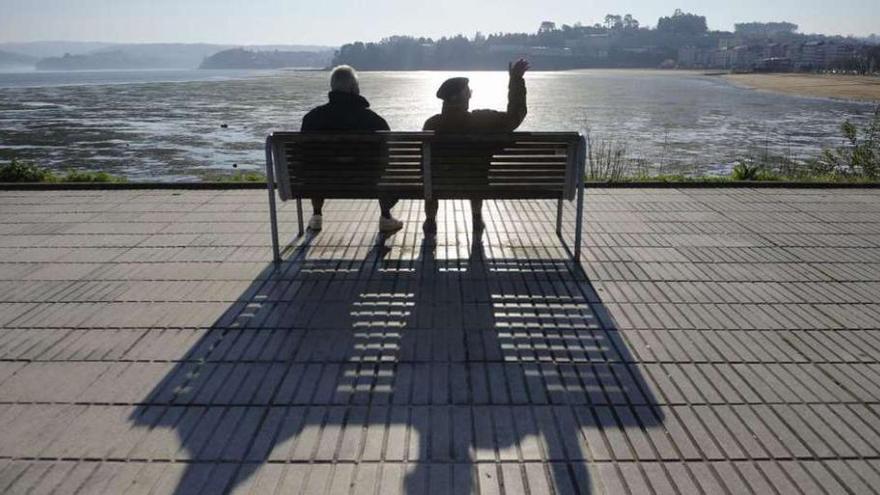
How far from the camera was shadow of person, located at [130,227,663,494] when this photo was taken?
263 cm

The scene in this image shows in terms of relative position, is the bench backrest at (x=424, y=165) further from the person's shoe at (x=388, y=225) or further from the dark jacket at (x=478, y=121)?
the person's shoe at (x=388, y=225)

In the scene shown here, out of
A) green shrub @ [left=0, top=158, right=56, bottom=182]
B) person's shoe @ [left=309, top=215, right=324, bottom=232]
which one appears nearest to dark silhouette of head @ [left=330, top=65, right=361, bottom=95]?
person's shoe @ [left=309, top=215, right=324, bottom=232]

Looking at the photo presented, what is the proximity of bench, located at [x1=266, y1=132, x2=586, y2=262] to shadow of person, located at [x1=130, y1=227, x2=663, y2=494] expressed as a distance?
72 centimetres

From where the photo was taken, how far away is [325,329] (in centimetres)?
388

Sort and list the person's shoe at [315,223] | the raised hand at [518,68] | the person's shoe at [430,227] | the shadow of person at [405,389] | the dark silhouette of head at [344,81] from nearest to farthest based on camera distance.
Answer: the shadow of person at [405,389] < the raised hand at [518,68] < the dark silhouette of head at [344,81] < the person's shoe at [430,227] < the person's shoe at [315,223]

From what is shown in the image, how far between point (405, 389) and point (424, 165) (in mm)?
2133

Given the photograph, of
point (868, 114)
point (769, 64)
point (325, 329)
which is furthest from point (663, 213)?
point (769, 64)

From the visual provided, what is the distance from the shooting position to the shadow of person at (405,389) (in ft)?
8.64

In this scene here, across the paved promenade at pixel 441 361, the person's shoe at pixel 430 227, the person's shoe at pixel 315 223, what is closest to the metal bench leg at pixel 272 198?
the paved promenade at pixel 441 361

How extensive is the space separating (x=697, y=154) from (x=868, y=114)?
2972 cm

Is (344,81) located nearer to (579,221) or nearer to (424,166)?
(424,166)

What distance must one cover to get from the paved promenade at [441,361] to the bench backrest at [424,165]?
55 cm

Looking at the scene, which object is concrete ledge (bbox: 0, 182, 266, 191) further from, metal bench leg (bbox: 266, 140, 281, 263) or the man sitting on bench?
metal bench leg (bbox: 266, 140, 281, 263)

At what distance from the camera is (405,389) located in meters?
3.19
